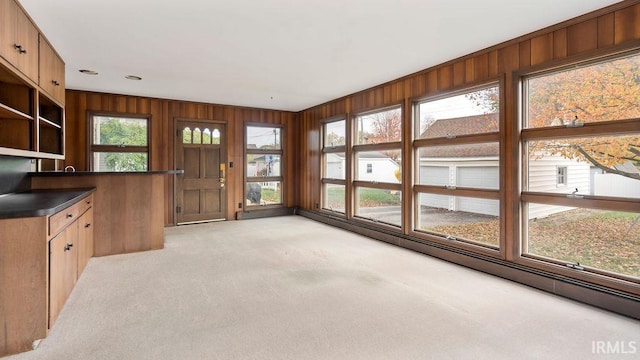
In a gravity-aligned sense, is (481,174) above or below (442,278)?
above

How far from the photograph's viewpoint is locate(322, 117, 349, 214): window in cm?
613

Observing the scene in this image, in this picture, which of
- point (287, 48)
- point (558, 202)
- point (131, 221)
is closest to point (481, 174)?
point (558, 202)

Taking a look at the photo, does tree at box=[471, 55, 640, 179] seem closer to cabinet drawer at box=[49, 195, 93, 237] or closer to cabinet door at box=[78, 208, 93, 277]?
cabinet drawer at box=[49, 195, 93, 237]

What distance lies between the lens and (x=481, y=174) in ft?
12.1

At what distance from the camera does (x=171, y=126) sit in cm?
616

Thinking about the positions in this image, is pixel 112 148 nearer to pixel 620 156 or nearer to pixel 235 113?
pixel 235 113

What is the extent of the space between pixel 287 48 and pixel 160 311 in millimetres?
2950

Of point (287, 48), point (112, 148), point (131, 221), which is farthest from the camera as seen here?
point (112, 148)

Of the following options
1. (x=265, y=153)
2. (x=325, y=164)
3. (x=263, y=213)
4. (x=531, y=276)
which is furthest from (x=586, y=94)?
(x=263, y=213)

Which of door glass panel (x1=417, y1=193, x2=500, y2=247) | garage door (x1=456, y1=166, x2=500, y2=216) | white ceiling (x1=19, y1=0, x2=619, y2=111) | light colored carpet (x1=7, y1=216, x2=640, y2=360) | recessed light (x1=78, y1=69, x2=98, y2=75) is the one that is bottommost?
light colored carpet (x1=7, y1=216, x2=640, y2=360)

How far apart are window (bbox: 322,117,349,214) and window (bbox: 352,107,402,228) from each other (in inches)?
13.6

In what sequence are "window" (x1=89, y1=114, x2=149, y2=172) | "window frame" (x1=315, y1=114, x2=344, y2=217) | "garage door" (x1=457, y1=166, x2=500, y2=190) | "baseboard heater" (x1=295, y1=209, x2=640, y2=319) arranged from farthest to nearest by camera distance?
"window frame" (x1=315, y1=114, x2=344, y2=217) → "window" (x1=89, y1=114, x2=149, y2=172) → "garage door" (x1=457, y1=166, x2=500, y2=190) → "baseboard heater" (x1=295, y1=209, x2=640, y2=319)

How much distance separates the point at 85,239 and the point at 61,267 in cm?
125

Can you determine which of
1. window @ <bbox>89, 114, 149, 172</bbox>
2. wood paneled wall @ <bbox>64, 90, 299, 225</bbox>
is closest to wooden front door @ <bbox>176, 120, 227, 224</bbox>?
wood paneled wall @ <bbox>64, 90, 299, 225</bbox>
